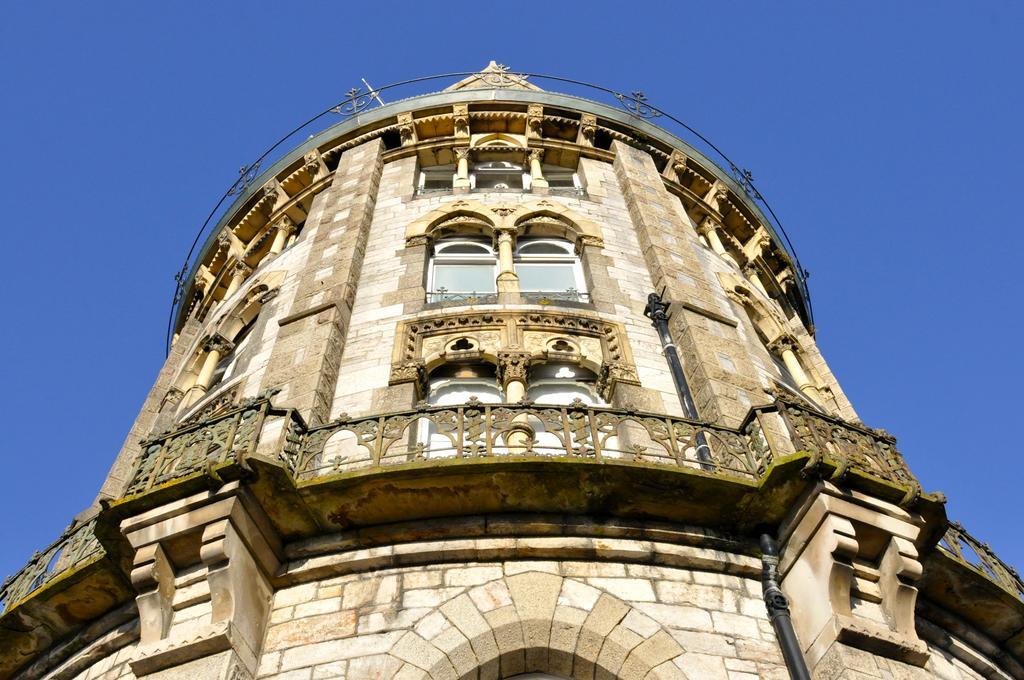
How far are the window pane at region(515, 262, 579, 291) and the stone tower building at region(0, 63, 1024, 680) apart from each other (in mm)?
655

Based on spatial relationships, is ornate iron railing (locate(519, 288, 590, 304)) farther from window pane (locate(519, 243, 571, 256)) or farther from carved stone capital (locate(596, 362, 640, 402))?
carved stone capital (locate(596, 362, 640, 402))

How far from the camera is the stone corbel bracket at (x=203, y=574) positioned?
8789 mm

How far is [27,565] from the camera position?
38.3 ft

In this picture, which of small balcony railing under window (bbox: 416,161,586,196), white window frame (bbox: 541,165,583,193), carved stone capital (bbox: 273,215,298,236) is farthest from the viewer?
carved stone capital (bbox: 273,215,298,236)

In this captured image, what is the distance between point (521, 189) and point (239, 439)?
11028 millimetres

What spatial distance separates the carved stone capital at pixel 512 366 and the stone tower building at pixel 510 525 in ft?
0.12

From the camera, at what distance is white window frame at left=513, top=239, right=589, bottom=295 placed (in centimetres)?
1683

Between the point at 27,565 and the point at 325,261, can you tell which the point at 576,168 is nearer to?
the point at 325,261

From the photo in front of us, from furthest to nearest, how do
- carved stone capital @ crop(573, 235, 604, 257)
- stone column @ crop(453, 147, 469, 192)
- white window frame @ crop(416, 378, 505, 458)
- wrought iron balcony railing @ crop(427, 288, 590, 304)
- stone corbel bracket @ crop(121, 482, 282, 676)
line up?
stone column @ crop(453, 147, 469, 192) → carved stone capital @ crop(573, 235, 604, 257) → wrought iron balcony railing @ crop(427, 288, 590, 304) → white window frame @ crop(416, 378, 505, 458) → stone corbel bracket @ crop(121, 482, 282, 676)

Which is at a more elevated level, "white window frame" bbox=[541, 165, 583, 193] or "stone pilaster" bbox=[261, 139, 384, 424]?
"white window frame" bbox=[541, 165, 583, 193]

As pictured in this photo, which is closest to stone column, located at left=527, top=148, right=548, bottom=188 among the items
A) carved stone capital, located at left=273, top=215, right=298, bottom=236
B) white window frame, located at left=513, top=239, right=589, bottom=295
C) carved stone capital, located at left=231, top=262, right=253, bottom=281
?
white window frame, located at left=513, top=239, right=589, bottom=295

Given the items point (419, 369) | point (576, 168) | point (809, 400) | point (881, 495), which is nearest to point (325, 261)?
point (419, 369)

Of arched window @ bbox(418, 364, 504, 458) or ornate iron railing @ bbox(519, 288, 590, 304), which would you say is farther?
ornate iron railing @ bbox(519, 288, 590, 304)

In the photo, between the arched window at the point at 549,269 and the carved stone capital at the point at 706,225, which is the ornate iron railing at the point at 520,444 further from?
the carved stone capital at the point at 706,225
